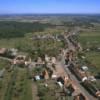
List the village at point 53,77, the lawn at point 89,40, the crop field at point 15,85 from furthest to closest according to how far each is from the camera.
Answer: the lawn at point 89,40
the village at point 53,77
the crop field at point 15,85

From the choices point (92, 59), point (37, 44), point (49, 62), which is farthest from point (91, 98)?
point (37, 44)

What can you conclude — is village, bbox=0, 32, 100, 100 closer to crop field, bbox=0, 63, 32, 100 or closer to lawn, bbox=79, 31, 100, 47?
crop field, bbox=0, 63, 32, 100

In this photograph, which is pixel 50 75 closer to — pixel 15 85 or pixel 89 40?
pixel 15 85

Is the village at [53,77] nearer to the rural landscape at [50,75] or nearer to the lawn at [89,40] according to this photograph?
the rural landscape at [50,75]

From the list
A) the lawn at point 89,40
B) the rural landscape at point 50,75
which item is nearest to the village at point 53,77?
the rural landscape at point 50,75

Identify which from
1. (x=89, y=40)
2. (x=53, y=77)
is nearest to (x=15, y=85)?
(x=53, y=77)

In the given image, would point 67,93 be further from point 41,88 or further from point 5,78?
point 5,78

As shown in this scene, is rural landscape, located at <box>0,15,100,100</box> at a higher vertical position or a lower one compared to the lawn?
higher

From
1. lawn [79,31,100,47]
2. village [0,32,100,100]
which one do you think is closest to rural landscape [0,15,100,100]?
village [0,32,100,100]

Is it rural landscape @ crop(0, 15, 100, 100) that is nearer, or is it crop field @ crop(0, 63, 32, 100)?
crop field @ crop(0, 63, 32, 100)
